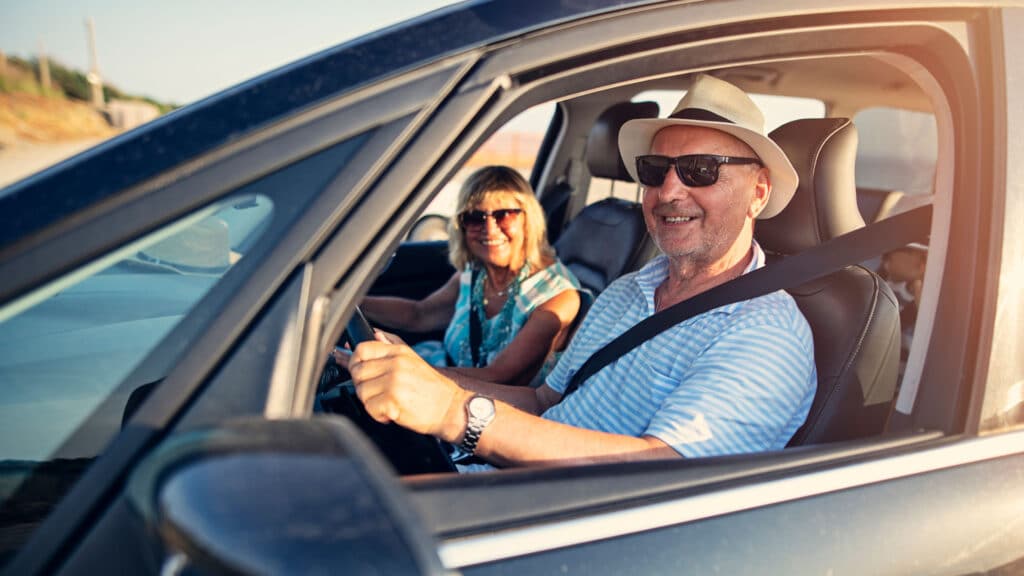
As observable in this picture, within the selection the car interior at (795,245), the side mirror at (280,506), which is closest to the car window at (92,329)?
the side mirror at (280,506)

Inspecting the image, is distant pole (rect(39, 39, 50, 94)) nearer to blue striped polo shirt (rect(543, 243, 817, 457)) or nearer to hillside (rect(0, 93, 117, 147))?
hillside (rect(0, 93, 117, 147))

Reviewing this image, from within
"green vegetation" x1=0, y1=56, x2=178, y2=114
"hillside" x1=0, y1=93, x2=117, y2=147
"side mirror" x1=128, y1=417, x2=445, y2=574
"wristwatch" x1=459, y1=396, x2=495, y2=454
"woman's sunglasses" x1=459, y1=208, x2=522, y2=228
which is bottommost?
"wristwatch" x1=459, y1=396, x2=495, y2=454

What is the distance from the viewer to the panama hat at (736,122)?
6.43ft

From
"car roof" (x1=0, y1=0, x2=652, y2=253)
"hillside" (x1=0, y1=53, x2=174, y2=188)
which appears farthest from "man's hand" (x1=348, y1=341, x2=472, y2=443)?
"hillside" (x1=0, y1=53, x2=174, y2=188)

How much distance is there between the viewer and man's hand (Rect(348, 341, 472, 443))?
1.38m

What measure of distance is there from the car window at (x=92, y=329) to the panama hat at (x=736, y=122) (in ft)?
4.49

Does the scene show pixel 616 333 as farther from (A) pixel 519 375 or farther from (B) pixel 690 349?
(A) pixel 519 375

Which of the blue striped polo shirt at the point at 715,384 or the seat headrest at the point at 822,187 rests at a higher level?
the seat headrest at the point at 822,187

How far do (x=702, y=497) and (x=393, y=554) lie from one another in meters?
0.55

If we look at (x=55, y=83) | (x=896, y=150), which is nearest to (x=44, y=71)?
(x=55, y=83)

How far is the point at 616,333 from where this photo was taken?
219cm

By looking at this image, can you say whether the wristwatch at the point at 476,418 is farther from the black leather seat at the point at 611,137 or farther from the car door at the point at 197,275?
the black leather seat at the point at 611,137

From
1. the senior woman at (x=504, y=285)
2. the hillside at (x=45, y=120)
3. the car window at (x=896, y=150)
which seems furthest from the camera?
the hillside at (x=45, y=120)

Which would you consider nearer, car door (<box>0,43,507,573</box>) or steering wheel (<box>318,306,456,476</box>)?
car door (<box>0,43,507,573</box>)
